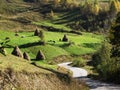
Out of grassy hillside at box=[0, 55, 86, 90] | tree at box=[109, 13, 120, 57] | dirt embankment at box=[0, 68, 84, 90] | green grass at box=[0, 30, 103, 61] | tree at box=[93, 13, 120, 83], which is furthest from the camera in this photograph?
green grass at box=[0, 30, 103, 61]

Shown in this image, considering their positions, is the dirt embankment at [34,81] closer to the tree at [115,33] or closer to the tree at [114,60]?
the tree at [115,33]

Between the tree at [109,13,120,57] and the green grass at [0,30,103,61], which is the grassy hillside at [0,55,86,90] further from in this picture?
the green grass at [0,30,103,61]

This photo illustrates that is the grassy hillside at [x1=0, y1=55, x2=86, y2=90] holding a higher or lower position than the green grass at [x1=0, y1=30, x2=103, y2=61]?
higher

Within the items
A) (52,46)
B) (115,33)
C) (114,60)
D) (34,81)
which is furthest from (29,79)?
(52,46)

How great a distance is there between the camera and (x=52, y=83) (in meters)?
46.3

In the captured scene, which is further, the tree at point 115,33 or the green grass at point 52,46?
the green grass at point 52,46

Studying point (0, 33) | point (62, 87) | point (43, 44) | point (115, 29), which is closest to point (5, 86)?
point (62, 87)

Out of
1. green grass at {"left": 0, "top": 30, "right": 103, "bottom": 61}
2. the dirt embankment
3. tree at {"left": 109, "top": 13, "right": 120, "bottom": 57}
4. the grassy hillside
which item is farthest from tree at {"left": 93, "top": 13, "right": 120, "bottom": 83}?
green grass at {"left": 0, "top": 30, "right": 103, "bottom": 61}

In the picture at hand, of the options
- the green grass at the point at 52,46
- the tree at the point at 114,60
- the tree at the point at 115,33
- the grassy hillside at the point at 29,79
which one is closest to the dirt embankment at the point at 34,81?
the grassy hillside at the point at 29,79

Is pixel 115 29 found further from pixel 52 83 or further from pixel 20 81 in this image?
pixel 20 81

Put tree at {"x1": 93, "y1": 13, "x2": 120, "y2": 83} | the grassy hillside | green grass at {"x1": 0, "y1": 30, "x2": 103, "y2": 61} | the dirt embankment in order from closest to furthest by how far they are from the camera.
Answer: the dirt embankment → the grassy hillside → tree at {"x1": 93, "y1": 13, "x2": 120, "y2": 83} → green grass at {"x1": 0, "y1": 30, "x2": 103, "y2": 61}

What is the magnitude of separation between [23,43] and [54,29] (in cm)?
5692

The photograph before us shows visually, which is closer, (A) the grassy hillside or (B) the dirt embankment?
(B) the dirt embankment

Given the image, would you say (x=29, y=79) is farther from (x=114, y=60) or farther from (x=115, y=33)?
(x=114, y=60)
